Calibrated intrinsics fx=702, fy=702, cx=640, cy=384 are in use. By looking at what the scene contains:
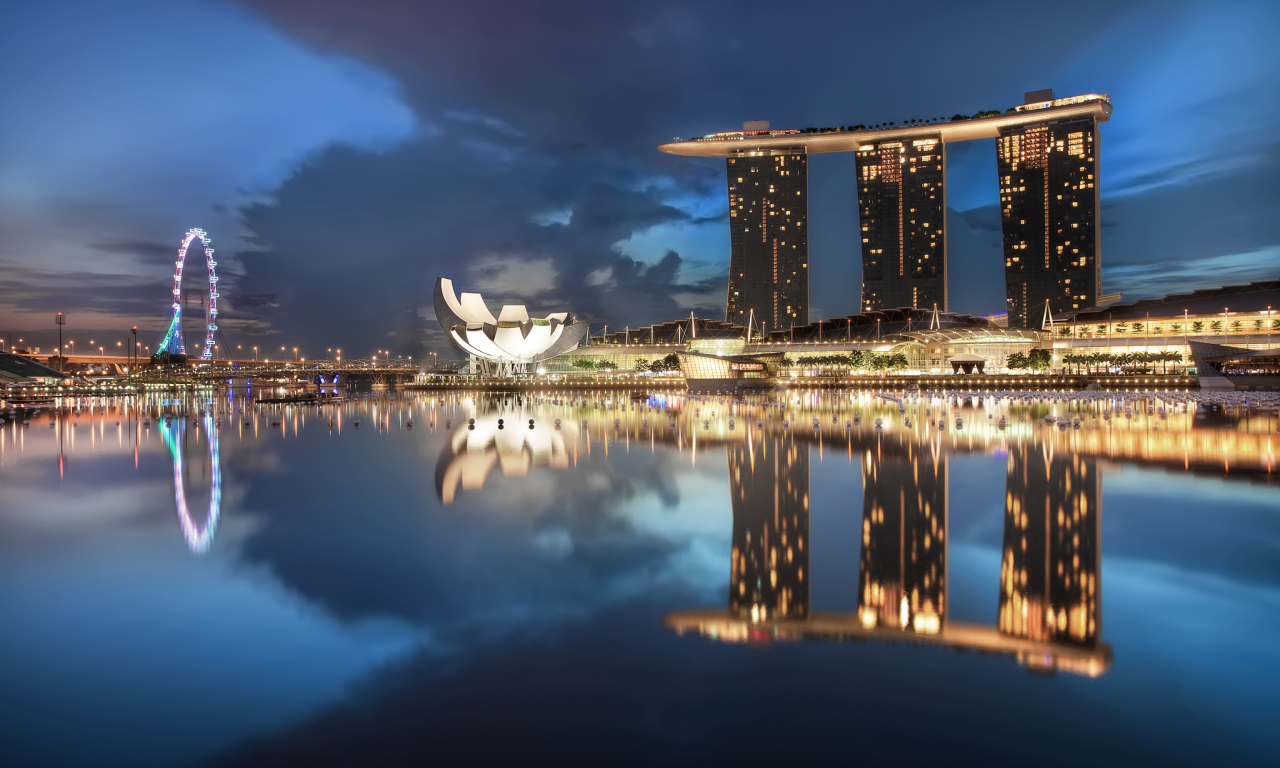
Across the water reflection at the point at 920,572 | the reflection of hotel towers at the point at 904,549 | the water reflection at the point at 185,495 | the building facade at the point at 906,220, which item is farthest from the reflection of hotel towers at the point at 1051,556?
the building facade at the point at 906,220

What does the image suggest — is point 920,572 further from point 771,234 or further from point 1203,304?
point 771,234

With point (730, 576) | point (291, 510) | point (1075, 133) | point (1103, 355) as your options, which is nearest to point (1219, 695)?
point (730, 576)

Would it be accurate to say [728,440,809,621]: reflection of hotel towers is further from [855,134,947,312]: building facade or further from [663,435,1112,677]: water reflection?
[855,134,947,312]: building facade

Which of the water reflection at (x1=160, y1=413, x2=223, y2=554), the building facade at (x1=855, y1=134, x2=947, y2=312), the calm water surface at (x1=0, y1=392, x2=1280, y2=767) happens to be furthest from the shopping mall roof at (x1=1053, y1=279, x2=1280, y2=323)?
the water reflection at (x1=160, y1=413, x2=223, y2=554)

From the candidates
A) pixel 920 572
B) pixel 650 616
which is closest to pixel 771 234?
pixel 920 572

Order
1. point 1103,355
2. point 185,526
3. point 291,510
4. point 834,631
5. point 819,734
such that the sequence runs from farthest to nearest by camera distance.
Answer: point 1103,355, point 291,510, point 185,526, point 834,631, point 819,734

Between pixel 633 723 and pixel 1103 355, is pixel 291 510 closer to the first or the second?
pixel 633 723

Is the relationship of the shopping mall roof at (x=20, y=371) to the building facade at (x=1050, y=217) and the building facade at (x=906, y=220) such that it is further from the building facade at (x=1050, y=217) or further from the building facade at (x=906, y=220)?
the building facade at (x=1050, y=217)

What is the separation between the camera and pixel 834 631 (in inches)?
221

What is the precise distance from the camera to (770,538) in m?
8.56

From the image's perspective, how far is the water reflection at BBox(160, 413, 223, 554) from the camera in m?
9.20

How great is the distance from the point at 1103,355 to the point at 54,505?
259 ft

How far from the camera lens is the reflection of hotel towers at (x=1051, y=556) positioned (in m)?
5.73

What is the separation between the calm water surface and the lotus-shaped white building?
55.4 metres
